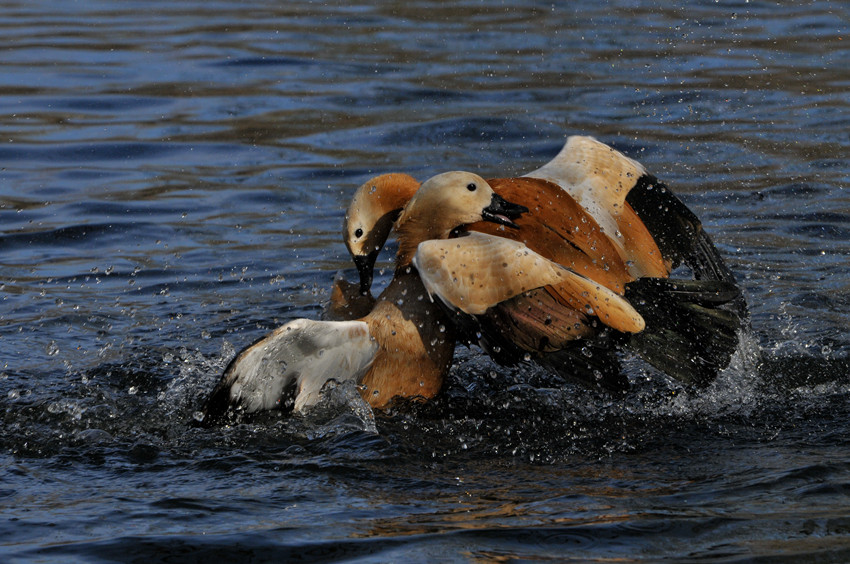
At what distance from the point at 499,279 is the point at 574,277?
305mm

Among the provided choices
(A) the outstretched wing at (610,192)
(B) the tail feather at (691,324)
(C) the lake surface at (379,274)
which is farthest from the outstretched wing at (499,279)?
(A) the outstretched wing at (610,192)

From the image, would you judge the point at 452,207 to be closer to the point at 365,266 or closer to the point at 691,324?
the point at 365,266

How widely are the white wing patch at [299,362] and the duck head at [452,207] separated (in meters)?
0.48

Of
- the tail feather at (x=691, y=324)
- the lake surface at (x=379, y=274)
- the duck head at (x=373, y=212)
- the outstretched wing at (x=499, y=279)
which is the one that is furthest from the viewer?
the duck head at (x=373, y=212)

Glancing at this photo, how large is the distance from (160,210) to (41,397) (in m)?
3.49

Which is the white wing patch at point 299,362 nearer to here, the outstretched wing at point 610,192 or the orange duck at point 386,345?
the orange duck at point 386,345

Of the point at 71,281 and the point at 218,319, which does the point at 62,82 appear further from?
the point at 218,319

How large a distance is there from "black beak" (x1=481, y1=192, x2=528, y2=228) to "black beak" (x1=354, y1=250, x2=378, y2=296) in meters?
0.62

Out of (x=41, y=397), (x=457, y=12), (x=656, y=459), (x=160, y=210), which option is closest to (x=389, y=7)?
(x=457, y=12)

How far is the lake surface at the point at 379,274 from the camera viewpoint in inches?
161

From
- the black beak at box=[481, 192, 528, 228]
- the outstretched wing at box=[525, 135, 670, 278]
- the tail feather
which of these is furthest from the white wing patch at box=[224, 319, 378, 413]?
the outstretched wing at box=[525, 135, 670, 278]

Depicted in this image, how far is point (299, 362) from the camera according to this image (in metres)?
4.85

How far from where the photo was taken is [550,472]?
4562 millimetres

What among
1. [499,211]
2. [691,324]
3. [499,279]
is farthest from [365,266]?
[691,324]
